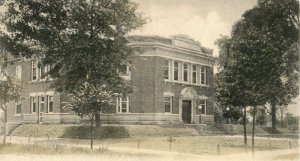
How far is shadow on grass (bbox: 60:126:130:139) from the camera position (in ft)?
76.0

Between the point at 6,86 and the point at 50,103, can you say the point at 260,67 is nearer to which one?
the point at 6,86

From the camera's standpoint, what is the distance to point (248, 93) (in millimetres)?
16938

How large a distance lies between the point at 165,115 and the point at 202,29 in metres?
11.8

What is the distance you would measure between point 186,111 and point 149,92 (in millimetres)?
3981

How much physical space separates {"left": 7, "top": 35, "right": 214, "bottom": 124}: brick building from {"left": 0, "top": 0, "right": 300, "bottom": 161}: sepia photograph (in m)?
0.06

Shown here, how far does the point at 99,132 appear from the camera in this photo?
23.2m

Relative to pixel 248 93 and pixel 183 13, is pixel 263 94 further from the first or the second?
pixel 183 13

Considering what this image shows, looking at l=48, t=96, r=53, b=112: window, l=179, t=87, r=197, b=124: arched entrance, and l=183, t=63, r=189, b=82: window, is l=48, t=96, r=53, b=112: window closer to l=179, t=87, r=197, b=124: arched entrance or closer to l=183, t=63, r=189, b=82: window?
l=179, t=87, r=197, b=124: arched entrance

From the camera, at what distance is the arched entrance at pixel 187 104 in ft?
94.7

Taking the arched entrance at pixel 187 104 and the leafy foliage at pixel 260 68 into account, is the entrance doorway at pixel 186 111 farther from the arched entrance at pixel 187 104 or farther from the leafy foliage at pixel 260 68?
the leafy foliage at pixel 260 68

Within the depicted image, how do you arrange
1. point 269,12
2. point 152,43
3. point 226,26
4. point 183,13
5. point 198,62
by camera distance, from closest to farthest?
point 183,13, point 226,26, point 269,12, point 152,43, point 198,62

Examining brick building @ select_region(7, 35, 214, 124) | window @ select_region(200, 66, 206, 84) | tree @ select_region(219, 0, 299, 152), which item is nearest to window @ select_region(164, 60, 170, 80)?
brick building @ select_region(7, 35, 214, 124)

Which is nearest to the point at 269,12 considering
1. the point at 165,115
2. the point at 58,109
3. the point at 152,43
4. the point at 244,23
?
the point at 244,23

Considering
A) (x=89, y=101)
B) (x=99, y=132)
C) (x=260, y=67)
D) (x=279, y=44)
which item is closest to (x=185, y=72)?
(x=99, y=132)
